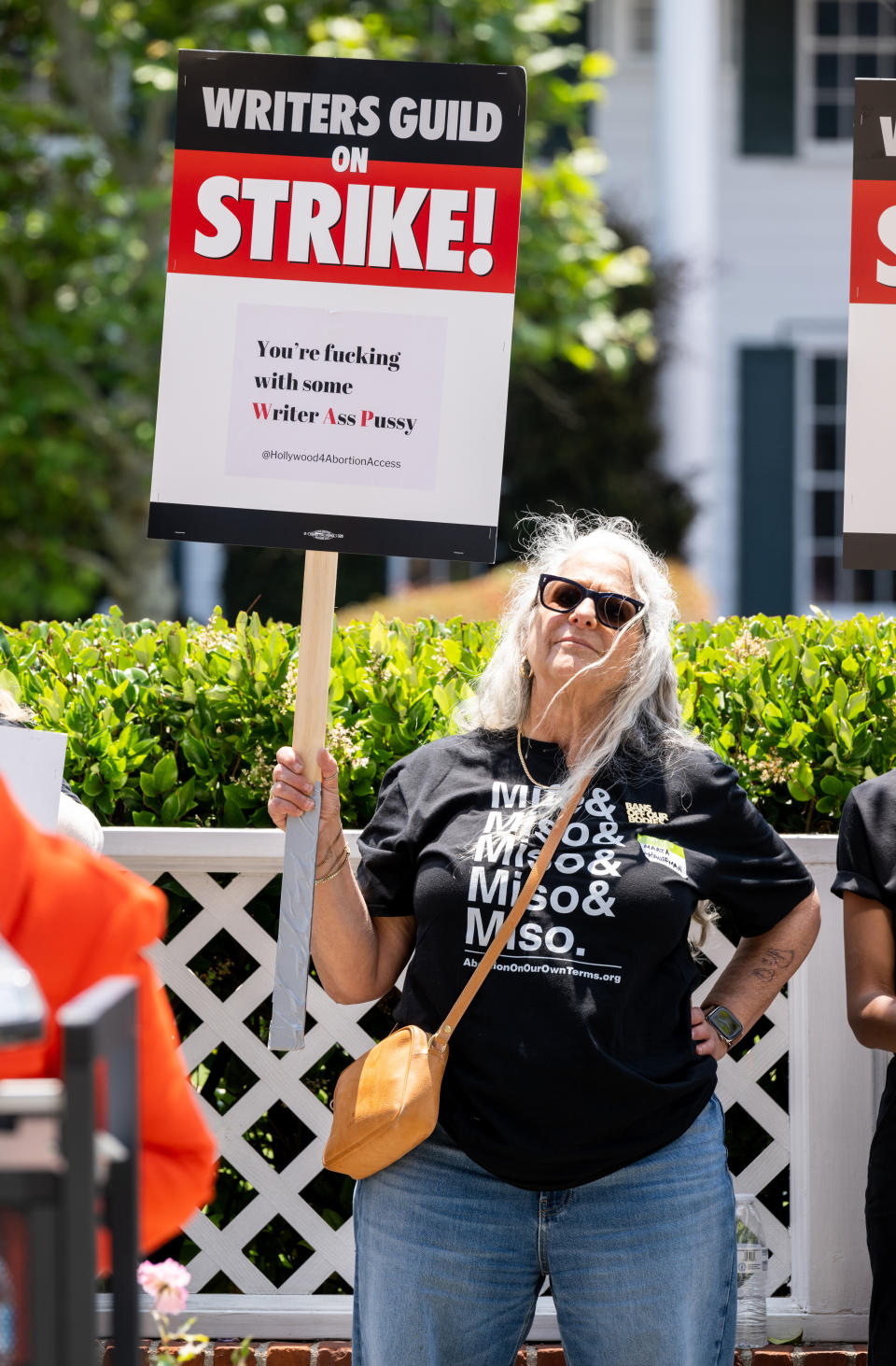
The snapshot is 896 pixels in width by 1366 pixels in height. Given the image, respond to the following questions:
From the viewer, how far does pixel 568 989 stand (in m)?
2.23

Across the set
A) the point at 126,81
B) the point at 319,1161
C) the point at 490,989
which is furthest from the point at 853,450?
the point at 126,81

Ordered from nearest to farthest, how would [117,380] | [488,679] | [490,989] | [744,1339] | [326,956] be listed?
[490,989]
[326,956]
[488,679]
[744,1339]
[117,380]

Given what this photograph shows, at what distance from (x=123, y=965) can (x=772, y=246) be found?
39.0 ft

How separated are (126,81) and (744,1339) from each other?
404 inches

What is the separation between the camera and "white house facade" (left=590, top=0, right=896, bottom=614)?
475 inches

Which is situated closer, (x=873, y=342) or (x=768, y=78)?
(x=873, y=342)

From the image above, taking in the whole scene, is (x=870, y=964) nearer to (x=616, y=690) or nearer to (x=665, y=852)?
(x=665, y=852)

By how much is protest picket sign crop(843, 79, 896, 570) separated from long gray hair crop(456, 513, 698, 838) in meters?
0.37

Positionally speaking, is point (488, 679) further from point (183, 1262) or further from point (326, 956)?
point (183, 1262)

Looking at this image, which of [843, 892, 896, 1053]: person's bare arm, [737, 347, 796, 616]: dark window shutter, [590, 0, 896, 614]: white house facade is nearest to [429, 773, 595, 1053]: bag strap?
[843, 892, 896, 1053]: person's bare arm

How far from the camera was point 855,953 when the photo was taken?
240cm

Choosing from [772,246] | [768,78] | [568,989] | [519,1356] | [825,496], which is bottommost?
[519,1356]

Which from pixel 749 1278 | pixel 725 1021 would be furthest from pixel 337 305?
pixel 749 1278

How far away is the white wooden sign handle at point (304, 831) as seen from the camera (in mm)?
2389
